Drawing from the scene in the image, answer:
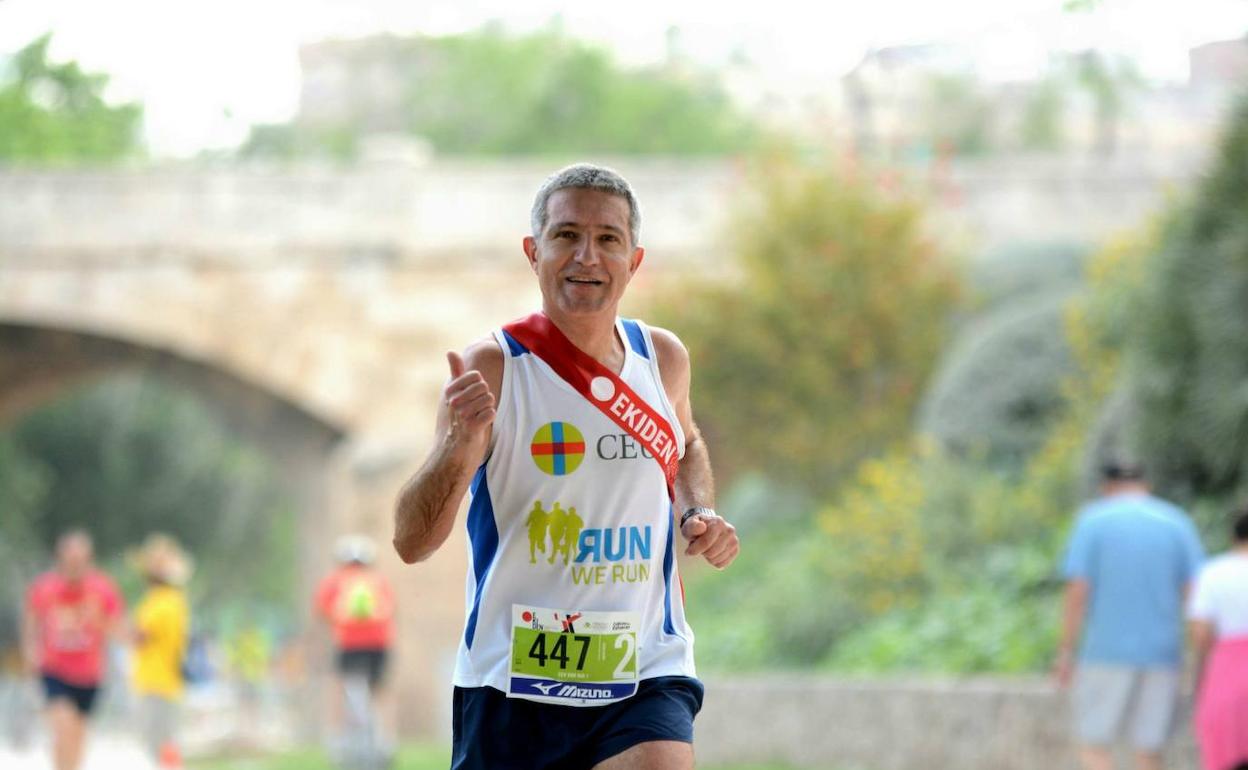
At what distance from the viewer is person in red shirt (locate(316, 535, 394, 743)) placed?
16.5 m

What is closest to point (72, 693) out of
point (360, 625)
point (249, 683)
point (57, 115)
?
point (360, 625)

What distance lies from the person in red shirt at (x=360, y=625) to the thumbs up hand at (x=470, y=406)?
12146 millimetres

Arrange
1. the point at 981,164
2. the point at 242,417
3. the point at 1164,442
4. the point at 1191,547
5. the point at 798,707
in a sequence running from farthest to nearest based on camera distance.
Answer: the point at 242,417 < the point at 981,164 < the point at 798,707 < the point at 1164,442 < the point at 1191,547

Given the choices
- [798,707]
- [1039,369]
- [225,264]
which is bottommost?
[798,707]

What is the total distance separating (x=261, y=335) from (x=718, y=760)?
47.5 feet

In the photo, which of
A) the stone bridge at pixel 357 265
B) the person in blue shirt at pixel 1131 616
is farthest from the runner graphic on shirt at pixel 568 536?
the stone bridge at pixel 357 265

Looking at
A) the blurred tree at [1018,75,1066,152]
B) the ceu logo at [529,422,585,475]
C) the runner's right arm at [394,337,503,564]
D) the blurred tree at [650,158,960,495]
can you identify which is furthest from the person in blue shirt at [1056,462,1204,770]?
the blurred tree at [1018,75,1066,152]

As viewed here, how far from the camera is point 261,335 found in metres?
28.9

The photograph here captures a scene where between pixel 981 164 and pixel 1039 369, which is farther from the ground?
pixel 981 164

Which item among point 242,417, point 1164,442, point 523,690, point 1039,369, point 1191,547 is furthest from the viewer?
point 242,417

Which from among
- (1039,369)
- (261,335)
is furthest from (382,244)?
(1039,369)

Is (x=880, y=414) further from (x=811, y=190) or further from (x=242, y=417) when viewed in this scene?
(x=242, y=417)

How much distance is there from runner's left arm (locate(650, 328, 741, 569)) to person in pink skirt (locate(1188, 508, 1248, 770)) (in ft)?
14.2

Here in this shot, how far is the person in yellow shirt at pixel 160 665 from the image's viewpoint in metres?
15.0
